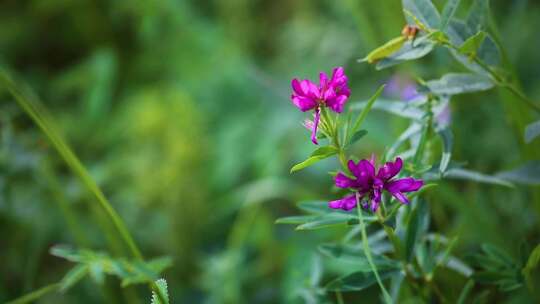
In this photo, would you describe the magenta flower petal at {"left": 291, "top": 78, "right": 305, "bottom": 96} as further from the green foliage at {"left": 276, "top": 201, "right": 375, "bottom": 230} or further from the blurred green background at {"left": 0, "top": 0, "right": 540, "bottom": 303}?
the blurred green background at {"left": 0, "top": 0, "right": 540, "bottom": 303}

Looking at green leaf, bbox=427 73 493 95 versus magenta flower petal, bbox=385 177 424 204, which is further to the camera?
green leaf, bbox=427 73 493 95

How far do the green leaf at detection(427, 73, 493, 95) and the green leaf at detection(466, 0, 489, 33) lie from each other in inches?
2.1

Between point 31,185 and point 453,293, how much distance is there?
1050 mm

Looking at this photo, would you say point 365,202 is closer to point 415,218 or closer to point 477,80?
point 415,218

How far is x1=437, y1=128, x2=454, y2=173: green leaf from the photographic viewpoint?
0.57 meters

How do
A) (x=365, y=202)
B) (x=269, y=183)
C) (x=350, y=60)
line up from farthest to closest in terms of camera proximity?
1. (x=350, y=60)
2. (x=269, y=183)
3. (x=365, y=202)

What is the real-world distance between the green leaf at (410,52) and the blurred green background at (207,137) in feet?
0.88

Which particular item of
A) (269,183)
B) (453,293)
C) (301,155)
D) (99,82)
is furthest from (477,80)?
(99,82)

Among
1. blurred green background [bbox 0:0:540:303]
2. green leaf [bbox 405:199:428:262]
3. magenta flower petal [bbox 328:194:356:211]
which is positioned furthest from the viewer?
blurred green background [bbox 0:0:540:303]

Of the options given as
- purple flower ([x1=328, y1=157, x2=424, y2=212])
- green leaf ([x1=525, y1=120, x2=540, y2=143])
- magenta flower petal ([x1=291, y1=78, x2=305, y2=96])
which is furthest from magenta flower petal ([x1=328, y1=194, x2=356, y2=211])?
green leaf ([x1=525, y1=120, x2=540, y2=143])

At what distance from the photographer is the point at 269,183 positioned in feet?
4.11

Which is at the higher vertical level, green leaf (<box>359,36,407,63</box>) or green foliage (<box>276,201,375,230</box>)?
green leaf (<box>359,36,407,63</box>)

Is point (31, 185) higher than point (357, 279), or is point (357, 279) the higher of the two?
point (31, 185)

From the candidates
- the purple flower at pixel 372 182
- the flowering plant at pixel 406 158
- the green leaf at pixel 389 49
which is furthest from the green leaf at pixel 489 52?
the purple flower at pixel 372 182
